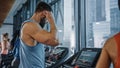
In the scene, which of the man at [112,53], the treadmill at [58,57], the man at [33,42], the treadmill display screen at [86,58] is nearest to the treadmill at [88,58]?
the treadmill display screen at [86,58]

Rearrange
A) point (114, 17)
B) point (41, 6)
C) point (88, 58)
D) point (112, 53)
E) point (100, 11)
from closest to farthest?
point (112, 53)
point (41, 6)
point (88, 58)
point (114, 17)
point (100, 11)

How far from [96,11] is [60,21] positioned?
1.87m

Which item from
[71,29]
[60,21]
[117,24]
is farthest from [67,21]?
[117,24]

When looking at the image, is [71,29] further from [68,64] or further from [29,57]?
[29,57]

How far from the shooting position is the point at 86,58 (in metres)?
2.92

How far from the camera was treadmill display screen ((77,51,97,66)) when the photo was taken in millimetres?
2790

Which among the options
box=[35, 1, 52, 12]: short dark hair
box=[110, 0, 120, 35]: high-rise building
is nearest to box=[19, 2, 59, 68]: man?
box=[35, 1, 52, 12]: short dark hair

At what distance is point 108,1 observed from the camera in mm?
3533

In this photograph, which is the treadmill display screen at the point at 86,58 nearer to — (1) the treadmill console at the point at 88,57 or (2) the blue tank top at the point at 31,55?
(1) the treadmill console at the point at 88,57

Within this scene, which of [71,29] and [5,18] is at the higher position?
[5,18]

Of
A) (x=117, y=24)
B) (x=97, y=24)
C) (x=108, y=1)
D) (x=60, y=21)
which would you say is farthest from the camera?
(x=60, y=21)

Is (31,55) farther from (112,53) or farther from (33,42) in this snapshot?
(112,53)

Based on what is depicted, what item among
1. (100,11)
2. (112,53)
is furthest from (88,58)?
(112,53)

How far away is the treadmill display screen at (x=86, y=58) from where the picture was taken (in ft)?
9.15
